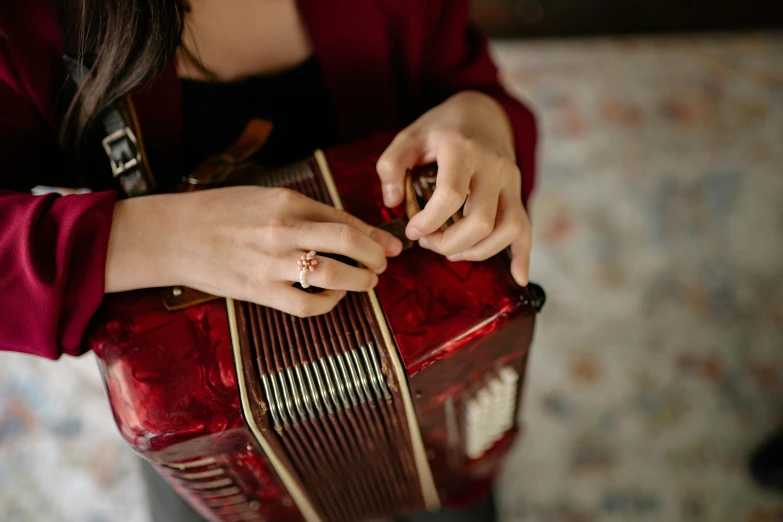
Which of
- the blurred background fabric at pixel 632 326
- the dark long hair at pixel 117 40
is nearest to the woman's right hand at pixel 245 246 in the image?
the dark long hair at pixel 117 40

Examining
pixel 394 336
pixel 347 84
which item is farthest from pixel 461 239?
pixel 347 84

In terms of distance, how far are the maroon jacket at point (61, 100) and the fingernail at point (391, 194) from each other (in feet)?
0.72

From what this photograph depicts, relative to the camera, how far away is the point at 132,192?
0.69m

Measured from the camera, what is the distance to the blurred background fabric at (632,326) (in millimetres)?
1253

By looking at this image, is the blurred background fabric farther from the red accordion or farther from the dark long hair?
the dark long hair

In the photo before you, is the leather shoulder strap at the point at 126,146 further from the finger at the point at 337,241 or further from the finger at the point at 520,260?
the finger at the point at 520,260

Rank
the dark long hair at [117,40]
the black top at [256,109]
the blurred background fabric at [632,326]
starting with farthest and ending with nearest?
the blurred background fabric at [632,326] → the black top at [256,109] → the dark long hair at [117,40]

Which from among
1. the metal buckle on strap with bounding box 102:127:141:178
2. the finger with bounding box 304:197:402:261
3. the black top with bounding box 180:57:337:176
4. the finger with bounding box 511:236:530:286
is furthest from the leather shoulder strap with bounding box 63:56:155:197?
the finger with bounding box 511:236:530:286

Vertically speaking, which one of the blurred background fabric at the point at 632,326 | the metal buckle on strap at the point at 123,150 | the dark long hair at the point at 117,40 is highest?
the dark long hair at the point at 117,40

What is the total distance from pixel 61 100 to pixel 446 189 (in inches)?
18.8

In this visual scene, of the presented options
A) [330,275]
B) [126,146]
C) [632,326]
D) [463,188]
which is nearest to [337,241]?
[330,275]

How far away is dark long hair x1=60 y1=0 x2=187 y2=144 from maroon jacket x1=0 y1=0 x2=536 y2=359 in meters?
0.04

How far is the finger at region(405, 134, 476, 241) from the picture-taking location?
1.99 ft

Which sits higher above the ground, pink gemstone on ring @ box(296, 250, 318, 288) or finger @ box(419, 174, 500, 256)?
pink gemstone on ring @ box(296, 250, 318, 288)
